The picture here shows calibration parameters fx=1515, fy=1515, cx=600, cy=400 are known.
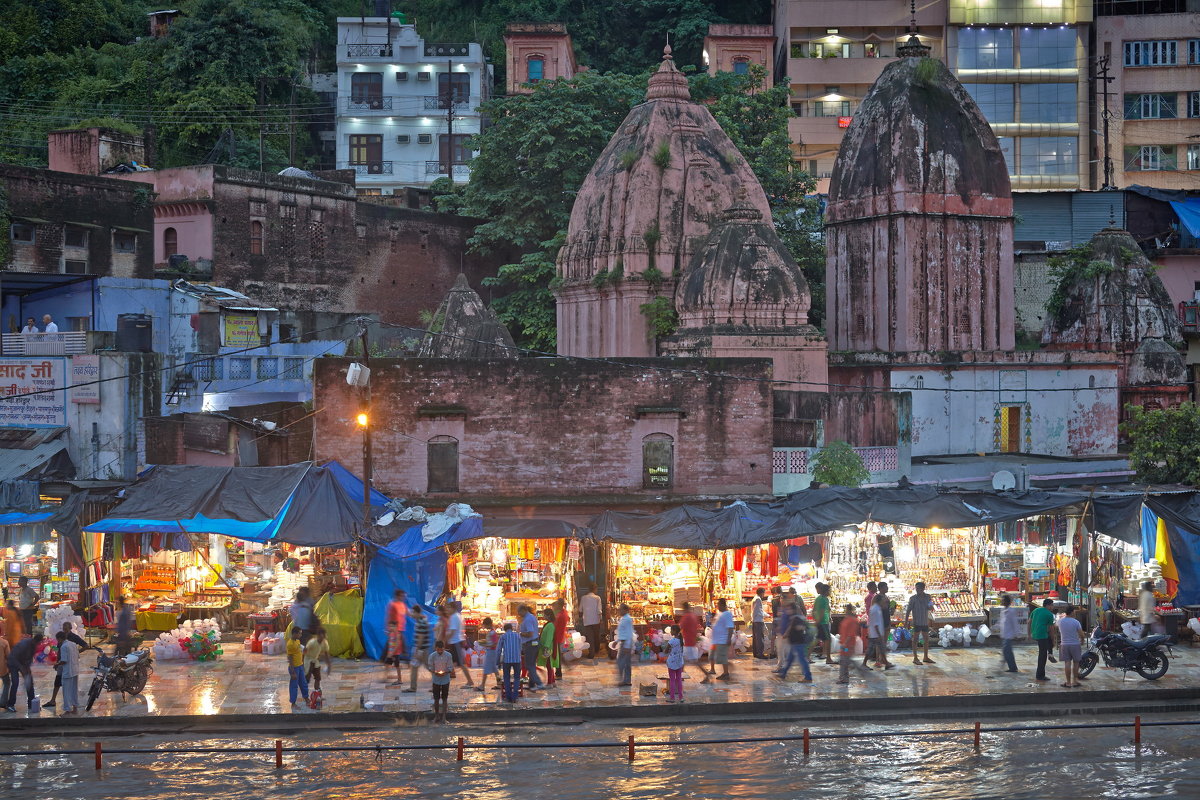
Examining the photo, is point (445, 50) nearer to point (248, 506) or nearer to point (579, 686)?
point (248, 506)

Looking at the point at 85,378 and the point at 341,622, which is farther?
the point at 85,378

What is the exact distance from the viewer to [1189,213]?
1954 inches

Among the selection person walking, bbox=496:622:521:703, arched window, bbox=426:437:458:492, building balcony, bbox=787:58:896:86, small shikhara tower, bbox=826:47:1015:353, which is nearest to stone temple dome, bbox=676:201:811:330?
small shikhara tower, bbox=826:47:1015:353

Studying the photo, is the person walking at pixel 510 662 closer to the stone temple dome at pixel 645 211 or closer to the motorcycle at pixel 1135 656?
the motorcycle at pixel 1135 656

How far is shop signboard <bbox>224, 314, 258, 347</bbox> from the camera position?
33156 mm

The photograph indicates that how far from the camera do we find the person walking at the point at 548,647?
766 inches

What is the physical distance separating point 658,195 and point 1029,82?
30.5 metres

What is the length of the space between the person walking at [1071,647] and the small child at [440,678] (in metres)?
7.74

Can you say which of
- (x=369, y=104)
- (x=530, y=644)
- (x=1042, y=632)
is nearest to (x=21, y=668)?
(x=530, y=644)

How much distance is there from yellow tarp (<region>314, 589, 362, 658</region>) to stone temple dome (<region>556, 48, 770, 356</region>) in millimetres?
13624

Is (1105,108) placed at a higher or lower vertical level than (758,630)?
higher

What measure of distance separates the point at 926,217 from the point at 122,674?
72.7 feet

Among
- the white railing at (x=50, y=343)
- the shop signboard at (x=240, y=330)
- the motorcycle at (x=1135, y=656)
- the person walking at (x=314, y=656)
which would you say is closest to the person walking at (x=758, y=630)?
the motorcycle at (x=1135, y=656)

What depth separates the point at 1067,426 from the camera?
1272 inches
